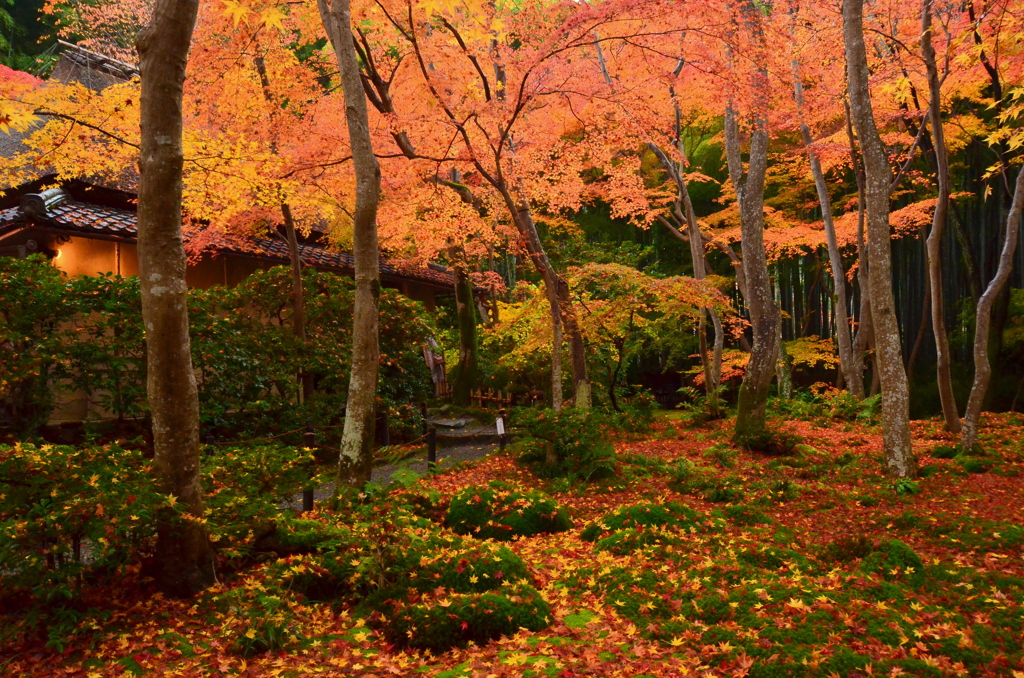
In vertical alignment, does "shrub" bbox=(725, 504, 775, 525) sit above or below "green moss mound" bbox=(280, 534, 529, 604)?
below

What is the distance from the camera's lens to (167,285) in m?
4.34

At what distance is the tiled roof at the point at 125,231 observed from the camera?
10242 mm

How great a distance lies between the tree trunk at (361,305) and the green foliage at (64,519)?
2.50 meters

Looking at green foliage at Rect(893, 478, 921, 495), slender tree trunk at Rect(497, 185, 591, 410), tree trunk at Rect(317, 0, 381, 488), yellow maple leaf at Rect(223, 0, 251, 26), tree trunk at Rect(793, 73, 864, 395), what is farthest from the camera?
tree trunk at Rect(793, 73, 864, 395)

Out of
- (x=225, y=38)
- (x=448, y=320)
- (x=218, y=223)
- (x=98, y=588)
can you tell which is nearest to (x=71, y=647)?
(x=98, y=588)

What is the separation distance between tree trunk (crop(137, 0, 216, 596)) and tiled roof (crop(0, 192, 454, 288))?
728 centimetres

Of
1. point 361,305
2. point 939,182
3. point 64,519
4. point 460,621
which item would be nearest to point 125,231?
point 361,305

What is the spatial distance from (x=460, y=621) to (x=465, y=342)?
11.7 meters

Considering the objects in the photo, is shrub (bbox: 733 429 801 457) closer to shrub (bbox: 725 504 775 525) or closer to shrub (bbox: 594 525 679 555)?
shrub (bbox: 725 504 775 525)

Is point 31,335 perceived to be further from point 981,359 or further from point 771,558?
point 981,359

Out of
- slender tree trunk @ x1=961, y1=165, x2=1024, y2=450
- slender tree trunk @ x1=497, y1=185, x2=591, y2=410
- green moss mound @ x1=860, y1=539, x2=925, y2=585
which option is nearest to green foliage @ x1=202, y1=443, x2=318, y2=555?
green moss mound @ x1=860, y1=539, x2=925, y2=585

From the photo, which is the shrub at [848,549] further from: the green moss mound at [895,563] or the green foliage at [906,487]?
the green foliage at [906,487]

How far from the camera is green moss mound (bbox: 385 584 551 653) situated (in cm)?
414

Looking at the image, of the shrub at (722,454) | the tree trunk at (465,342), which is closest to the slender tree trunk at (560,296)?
the shrub at (722,454)
